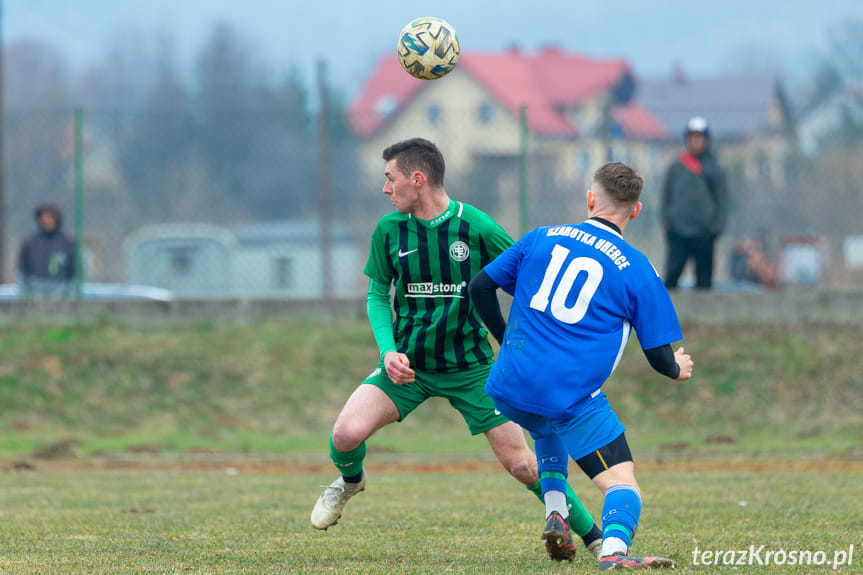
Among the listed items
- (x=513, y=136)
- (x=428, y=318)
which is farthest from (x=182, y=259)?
(x=428, y=318)

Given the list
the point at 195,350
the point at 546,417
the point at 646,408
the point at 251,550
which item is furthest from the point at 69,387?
the point at 546,417

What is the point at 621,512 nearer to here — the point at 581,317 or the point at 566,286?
the point at 581,317

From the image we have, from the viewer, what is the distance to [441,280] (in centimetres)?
601

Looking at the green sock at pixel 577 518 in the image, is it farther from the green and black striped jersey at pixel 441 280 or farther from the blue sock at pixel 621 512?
the green and black striped jersey at pixel 441 280

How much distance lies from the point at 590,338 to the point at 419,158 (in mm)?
1510

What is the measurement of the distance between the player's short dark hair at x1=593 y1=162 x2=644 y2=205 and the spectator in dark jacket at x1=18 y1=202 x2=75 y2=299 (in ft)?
35.6

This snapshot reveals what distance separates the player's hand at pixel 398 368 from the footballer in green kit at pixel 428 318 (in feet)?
0.63

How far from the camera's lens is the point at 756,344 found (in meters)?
14.1

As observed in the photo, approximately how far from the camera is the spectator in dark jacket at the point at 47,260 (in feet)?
47.8

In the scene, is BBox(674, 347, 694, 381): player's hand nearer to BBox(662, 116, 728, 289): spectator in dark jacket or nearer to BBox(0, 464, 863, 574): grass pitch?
BBox(0, 464, 863, 574): grass pitch

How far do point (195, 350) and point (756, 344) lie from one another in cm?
697

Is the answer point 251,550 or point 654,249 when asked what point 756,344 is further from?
point 251,550

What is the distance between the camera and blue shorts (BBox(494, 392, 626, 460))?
513 cm

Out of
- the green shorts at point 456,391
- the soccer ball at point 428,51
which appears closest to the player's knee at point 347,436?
the green shorts at point 456,391
